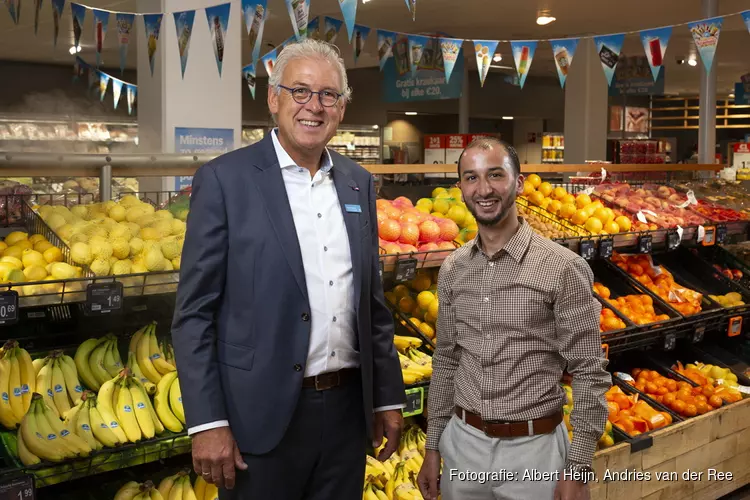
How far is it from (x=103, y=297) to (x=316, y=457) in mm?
802

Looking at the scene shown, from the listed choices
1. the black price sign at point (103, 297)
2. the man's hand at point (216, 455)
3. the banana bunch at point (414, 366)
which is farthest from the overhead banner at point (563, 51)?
the man's hand at point (216, 455)

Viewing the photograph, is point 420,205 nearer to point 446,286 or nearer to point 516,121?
point 446,286

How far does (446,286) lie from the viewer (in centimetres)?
245

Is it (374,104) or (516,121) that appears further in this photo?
(516,121)

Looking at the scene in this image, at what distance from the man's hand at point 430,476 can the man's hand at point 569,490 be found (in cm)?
38

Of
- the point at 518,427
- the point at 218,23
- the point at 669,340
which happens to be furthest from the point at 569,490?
the point at 218,23

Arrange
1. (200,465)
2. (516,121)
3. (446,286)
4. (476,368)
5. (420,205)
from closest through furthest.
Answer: (200,465) < (476,368) < (446,286) < (420,205) < (516,121)

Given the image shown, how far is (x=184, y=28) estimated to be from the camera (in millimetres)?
5488

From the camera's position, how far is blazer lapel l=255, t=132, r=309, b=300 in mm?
1957

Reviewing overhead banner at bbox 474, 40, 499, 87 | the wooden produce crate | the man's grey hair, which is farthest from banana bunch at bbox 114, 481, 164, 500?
overhead banner at bbox 474, 40, 499, 87

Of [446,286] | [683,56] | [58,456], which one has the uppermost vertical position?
[683,56]

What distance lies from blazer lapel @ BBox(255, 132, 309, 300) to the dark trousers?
290 millimetres

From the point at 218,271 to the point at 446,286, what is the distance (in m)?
0.78

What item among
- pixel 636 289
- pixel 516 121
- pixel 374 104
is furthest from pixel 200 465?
pixel 516 121
